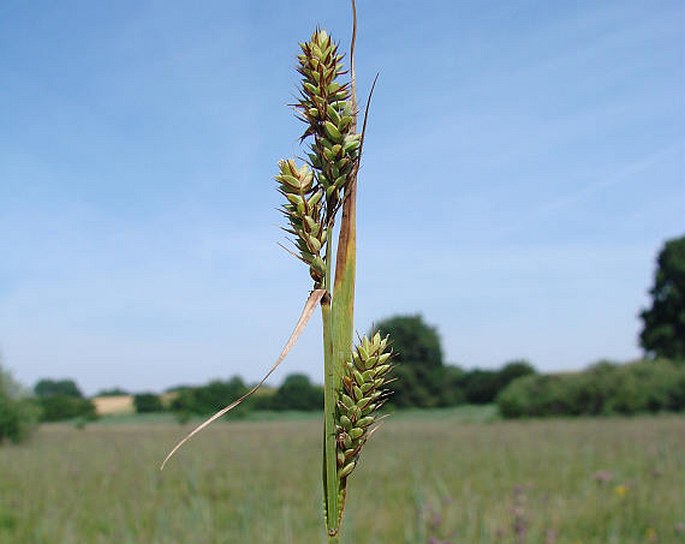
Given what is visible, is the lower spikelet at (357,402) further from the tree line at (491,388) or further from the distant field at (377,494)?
the tree line at (491,388)

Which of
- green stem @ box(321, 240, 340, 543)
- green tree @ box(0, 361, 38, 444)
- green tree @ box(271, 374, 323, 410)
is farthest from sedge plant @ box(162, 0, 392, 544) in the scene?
green tree @ box(271, 374, 323, 410)

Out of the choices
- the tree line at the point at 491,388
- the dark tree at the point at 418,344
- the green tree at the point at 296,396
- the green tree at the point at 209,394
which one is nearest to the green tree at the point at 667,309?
the tree line at the point at 491,388

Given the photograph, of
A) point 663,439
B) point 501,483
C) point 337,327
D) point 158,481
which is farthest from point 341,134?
point 663,439

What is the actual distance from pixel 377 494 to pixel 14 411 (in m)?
15.2

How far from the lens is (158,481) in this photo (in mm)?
8180

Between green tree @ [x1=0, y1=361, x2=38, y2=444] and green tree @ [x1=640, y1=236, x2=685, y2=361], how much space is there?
36.4m

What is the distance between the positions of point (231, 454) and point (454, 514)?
23.6ft

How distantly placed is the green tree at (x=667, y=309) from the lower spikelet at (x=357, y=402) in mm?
44276

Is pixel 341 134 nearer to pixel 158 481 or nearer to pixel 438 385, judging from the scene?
pixel 158 481

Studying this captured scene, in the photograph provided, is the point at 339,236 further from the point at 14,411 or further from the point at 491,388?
the point at 491,388

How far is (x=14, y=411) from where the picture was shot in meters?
18.2

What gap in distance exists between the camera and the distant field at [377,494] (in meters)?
4.45

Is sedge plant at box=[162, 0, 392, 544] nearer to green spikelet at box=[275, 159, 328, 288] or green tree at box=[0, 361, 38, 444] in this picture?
green spikelet at box=[275, 159, 328, 288]

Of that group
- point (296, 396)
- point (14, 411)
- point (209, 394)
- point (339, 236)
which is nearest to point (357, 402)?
point (339, 236)
